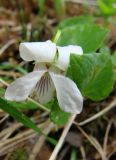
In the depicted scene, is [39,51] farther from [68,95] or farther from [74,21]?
[74,21]

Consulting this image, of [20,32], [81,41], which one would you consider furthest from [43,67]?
[20,32]

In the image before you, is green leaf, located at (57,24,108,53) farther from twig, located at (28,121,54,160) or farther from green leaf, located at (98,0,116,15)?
green leaf, located at (98,0,116,15)

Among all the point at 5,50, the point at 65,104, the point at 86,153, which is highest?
the point at 65,104

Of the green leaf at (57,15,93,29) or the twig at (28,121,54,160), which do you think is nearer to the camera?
the twig at (28,121,54,160)

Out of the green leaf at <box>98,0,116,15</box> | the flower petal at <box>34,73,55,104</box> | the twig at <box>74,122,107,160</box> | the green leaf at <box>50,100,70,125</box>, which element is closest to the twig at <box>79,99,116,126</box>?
the twig at <box>74,122,107,160</box>

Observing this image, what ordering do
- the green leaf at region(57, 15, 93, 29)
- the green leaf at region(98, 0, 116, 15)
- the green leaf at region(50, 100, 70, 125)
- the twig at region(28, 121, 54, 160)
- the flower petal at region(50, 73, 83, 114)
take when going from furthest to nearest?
the green leaf at region(98, 0, 116, 15) < the green leaf at region(57, 15, 93, 29) < the twig at region(28, 121, 54, 160) < the green leaf at region(50, 100, 70, 125) < the flower petal at region(50, 73, 83, 114)

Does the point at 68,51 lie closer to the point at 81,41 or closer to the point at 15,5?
the point at 81,41

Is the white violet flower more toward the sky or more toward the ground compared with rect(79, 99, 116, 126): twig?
more toward the sky
